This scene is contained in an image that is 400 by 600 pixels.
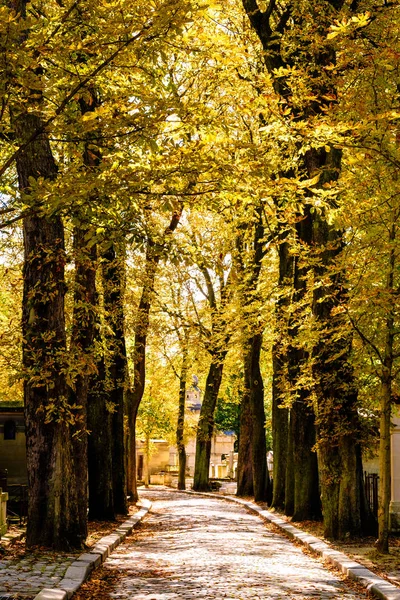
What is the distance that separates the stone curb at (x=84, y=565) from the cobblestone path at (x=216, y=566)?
0.20 m

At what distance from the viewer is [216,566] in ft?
43.6

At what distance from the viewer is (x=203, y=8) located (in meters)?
9.28

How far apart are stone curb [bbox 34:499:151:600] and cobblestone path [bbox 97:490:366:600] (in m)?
0.20

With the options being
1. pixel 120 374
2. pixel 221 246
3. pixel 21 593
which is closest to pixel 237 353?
pixel 221 246

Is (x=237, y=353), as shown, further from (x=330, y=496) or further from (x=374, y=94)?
(x=374, y=94)

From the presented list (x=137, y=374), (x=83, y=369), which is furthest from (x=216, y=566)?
(x=137, y=374)

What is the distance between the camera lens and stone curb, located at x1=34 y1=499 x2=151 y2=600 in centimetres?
967

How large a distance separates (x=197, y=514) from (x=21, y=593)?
662 inches

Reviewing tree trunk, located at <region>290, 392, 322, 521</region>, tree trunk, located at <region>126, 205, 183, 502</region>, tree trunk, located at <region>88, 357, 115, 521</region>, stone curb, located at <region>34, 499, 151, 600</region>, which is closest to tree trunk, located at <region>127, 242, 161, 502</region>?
tree trunk, located at <region>126, 205, 183, 502</region>

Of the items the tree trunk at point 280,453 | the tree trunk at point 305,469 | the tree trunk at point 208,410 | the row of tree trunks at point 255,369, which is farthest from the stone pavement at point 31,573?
the tree trunk at point 208,410

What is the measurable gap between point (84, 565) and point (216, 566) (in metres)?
1.96

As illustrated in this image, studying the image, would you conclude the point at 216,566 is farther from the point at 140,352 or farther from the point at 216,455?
the point at 216,455

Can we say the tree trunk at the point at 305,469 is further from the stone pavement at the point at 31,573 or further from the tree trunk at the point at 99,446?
the stone pavement at the point at 31,573

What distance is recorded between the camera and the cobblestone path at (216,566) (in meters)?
10.9
